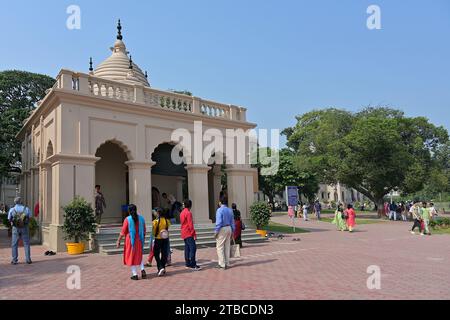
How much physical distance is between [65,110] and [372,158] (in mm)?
28238

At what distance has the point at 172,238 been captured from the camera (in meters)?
14.5

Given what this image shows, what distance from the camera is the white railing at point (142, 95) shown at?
46.1 ft

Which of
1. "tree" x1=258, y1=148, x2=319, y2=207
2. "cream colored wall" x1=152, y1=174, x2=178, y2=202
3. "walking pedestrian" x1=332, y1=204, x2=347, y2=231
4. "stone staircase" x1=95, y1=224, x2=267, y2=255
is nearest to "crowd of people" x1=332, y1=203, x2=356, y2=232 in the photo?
"walking pedestrian" x1=332, y1=204, x2=347, y2=231

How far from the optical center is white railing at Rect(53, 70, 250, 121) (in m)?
14.0

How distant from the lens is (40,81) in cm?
3434

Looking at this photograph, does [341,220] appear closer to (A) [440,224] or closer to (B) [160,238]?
(A) [440,224]

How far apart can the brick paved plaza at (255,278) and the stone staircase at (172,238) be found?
2.15 feet

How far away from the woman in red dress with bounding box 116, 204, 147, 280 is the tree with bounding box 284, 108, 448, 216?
95.0 feet

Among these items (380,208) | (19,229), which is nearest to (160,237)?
(19,229)

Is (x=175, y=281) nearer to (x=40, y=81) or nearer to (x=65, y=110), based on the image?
(x=65, y=110)

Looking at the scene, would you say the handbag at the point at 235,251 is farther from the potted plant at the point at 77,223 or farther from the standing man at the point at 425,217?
the standing man at the point at 425,217

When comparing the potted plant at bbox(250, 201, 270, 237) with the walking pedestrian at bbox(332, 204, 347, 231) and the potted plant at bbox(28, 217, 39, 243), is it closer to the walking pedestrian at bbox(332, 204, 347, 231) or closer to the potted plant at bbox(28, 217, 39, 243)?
the walking pedestrian at bbox(332, 204, 347, 231)
